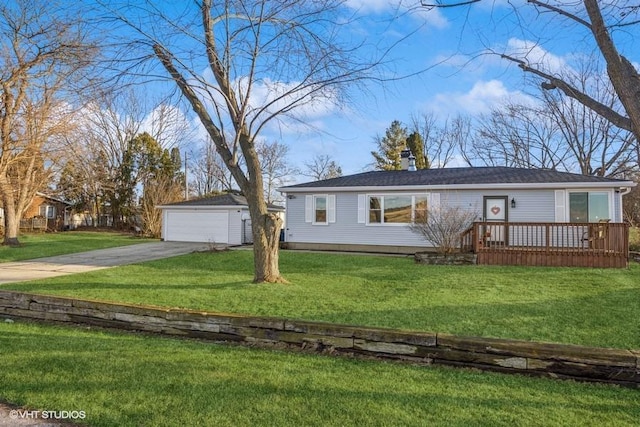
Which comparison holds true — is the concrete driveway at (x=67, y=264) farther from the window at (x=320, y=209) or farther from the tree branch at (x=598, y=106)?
the tree branch at (x=598, y=106)

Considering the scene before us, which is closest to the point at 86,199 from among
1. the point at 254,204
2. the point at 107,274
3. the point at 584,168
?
the point at 107,274

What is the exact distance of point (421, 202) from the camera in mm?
14070

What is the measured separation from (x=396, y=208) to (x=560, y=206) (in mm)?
5022

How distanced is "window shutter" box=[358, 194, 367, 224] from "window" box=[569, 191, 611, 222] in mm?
6400

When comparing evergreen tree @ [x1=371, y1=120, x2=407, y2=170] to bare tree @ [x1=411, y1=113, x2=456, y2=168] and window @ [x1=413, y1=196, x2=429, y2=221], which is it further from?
window @ [x1=413, y1=196, x2=429, y2=221]

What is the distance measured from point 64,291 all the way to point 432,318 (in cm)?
611

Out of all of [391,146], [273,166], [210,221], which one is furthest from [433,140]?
[210,221]

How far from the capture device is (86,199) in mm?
33188

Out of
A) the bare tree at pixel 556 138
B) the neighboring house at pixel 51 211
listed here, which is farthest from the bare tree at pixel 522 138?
the neighboring house at pixel 51 211

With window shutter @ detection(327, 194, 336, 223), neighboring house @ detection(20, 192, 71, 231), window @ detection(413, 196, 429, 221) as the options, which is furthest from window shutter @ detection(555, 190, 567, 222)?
neighboring house @ detection(20, 192, 71, 231)

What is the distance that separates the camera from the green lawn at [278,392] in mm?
2842

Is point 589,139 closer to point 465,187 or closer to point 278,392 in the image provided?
point 465,187

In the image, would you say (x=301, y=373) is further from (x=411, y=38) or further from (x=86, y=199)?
(x=86, y=199)

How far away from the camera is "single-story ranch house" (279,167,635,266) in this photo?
12453 millimetres
